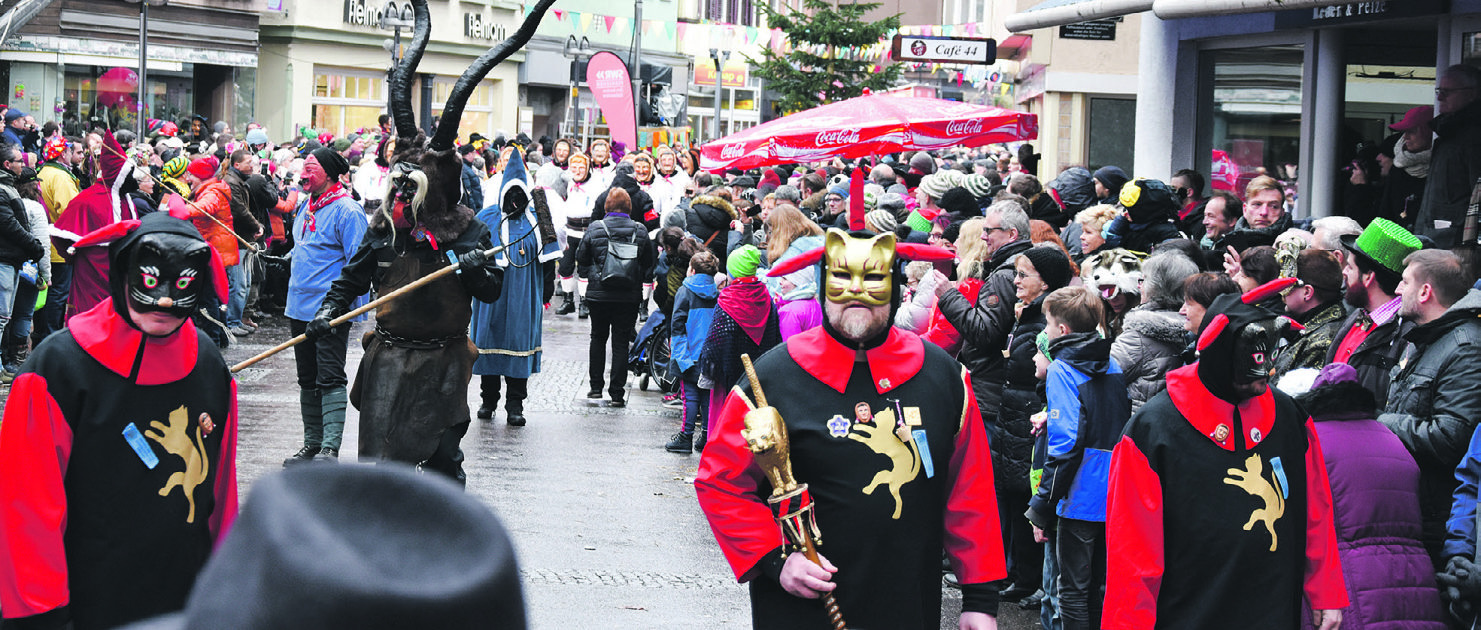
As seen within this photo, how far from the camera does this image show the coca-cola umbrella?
13.4 meters

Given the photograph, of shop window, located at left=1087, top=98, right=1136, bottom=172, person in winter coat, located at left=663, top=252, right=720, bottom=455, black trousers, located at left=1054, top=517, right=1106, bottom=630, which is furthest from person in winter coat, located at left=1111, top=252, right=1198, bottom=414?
shop window, located at left=1087, top=98, right=1136, bottom=172

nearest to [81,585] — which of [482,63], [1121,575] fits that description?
[1121,575]

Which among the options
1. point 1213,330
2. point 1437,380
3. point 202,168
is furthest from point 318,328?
point 202,168

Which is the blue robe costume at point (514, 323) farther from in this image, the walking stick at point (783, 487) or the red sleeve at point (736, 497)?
the walking stick at point (783, 487)

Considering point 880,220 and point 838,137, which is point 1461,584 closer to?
point 880,220

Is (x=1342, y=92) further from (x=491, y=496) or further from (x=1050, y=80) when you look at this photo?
(x=1050, y=80)

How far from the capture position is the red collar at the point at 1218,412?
449cm

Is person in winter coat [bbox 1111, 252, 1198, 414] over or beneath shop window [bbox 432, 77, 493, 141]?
beneath

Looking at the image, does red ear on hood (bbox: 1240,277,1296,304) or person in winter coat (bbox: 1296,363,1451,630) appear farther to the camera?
person in winter coat (bbox: 1296,363,1451,630)

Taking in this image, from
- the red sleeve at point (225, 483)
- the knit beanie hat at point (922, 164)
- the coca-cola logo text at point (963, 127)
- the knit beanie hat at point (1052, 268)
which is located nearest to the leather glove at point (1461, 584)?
the knit beanie hat at point (1052, 268)

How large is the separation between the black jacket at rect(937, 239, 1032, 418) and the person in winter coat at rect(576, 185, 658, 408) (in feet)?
17.0

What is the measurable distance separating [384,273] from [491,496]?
1.85m

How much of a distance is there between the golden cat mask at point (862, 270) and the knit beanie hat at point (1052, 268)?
310 centimetres

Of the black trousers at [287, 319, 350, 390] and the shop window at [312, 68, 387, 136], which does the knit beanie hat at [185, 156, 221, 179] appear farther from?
the shop window at [312, 68, 387, 136]
